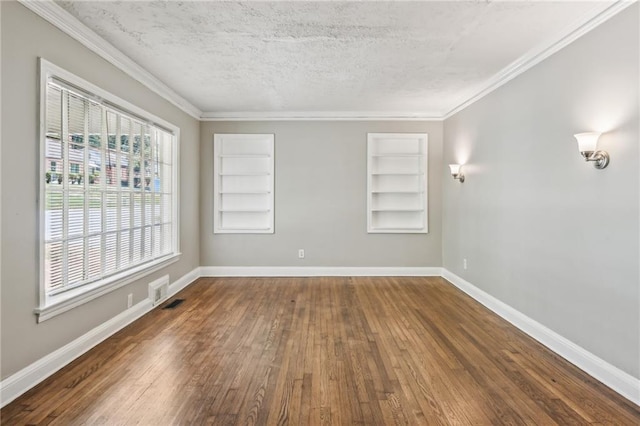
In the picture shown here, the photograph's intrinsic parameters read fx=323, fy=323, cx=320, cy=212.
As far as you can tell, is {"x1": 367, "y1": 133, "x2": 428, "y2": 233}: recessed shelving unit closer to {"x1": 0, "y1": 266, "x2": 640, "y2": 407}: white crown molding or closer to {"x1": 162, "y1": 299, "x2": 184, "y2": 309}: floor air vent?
{"x1": 0, "y1": 266, "x2": 640, "y2": 407}: white crown molding

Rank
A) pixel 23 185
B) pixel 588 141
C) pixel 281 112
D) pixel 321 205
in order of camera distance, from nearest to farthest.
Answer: pixel 23 185 < pixel 588 141 < pixel 281 112 < pixel 321 205

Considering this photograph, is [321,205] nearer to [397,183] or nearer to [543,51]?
[397,183]

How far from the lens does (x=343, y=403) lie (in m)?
2.01

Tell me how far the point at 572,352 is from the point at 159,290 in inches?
162

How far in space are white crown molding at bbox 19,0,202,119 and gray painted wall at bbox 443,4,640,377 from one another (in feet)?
12.7

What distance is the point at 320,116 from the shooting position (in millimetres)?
5156

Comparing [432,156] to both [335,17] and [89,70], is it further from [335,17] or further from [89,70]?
[89,70]

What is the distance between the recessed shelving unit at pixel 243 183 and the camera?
525cm

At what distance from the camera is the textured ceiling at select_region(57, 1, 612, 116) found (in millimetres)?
2320

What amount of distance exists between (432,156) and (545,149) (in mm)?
2442

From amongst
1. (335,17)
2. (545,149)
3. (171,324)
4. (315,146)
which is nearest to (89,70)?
(335,17)

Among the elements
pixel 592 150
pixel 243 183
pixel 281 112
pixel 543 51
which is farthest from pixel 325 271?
pixel 543 51

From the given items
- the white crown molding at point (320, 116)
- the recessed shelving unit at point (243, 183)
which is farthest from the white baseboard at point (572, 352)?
the recessed shelving unit at point (243, 183)

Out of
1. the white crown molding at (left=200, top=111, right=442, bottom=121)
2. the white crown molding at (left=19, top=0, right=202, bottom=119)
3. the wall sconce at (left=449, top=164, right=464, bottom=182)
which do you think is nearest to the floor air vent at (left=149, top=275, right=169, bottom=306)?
the white crown molding at (left=19, top=0, right=202, bottom=119)
